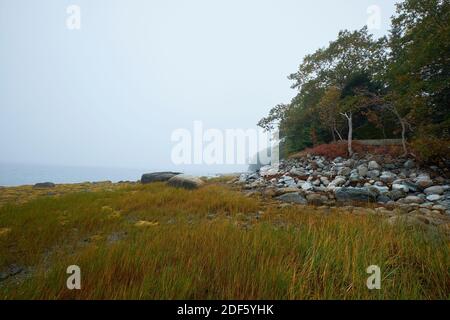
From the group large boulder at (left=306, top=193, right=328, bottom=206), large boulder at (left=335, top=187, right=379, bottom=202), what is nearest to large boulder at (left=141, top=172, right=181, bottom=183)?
large boulder at (left=306, top=193, right=328, bottom=206)

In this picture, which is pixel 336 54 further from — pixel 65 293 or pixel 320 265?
pixel 65 293

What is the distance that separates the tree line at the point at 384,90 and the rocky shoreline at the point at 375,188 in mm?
1179

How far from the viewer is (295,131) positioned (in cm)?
2064

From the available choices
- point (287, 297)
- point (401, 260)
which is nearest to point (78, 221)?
point (287, 297)

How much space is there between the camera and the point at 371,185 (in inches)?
301

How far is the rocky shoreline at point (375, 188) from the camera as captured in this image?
514 cm

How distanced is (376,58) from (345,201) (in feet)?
58.6

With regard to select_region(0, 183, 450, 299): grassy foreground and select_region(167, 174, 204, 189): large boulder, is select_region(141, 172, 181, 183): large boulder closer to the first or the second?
select_region(167, 174, 204, 189): large boulder

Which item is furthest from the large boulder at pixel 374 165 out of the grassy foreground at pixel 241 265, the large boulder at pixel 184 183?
the large boulder at pixel 184 183

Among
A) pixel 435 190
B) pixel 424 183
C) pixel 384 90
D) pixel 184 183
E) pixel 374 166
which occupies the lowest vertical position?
pixel 184 183

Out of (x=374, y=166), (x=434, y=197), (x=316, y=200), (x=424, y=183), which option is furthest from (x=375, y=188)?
(x=374, y=166)

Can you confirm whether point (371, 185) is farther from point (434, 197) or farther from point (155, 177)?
point (155, 177)

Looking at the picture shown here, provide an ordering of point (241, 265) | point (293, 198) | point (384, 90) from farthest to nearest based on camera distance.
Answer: point (384, 90)
point (293, 198)
point (241, 265)

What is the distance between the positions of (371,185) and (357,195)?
1926mm
